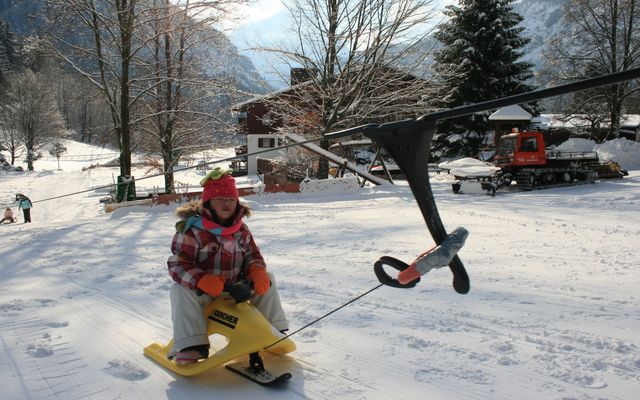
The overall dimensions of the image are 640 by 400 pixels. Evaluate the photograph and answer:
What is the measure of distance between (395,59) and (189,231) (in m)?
18.4

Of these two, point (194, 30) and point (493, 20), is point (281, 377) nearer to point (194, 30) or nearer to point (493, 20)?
point (194, 30)

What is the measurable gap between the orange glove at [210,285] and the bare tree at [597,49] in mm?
29839

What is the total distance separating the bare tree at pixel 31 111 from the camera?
5481cm

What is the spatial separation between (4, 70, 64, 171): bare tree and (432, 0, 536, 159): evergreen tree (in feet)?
151

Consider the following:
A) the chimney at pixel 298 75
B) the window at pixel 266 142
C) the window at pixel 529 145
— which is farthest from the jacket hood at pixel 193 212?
the window at pixel 266 142

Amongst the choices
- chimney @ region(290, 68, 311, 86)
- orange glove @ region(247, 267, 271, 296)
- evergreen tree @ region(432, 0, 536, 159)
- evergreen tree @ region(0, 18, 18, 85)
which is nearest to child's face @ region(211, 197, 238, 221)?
orange glove @ region(247, 267, 271, 296)

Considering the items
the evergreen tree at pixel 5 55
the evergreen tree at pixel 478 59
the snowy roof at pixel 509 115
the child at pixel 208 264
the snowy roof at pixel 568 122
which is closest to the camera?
the child at pixel 208 264

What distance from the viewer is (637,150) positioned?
23891mm

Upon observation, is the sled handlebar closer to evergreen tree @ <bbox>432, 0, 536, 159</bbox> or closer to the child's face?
the child's face

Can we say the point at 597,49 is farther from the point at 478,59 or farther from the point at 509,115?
the point at 509,115

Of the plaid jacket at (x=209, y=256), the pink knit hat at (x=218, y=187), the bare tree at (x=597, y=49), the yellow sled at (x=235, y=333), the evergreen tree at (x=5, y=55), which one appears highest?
the evergreen tree at (x=5, y=55)

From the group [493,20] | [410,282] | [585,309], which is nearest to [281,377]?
[410,282]

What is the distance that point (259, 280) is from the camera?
122 inches

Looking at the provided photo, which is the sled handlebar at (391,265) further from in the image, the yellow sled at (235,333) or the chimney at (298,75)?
the chimney at (298,75)
